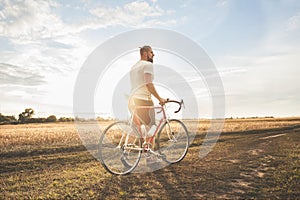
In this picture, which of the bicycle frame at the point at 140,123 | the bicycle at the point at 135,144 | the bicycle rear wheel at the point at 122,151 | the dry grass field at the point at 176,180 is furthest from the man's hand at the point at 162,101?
the dry grass field at the point at 176,180

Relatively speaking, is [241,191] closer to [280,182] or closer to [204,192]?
[204,192]

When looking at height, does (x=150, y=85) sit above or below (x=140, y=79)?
below

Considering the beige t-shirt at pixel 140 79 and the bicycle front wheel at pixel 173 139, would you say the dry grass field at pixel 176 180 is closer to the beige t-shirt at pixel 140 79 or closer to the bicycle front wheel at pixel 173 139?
the bicycle front wheel at pixel 173 139

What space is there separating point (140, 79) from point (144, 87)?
246mm

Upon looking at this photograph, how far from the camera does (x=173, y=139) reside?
8570mm

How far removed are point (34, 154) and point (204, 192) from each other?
10.3 meters

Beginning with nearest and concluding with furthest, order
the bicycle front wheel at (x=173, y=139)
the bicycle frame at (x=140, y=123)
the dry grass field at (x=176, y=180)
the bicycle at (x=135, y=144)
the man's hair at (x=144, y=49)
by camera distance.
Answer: the dry grass field at (x=176, y=180), the bicycle at (x=135, y=144), the bicycle frame at (x=140, y=123), the man's hair at (x=144, y=49), the bicycle front wheel at (x=173, y=139)

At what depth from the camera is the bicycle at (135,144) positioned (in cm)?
720

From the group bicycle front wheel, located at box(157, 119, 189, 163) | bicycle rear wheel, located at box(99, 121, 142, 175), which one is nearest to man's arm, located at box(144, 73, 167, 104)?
bicycle rear wheel, located at box(99, 121, 142, 175)

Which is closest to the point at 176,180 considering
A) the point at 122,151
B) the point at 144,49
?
the point at 122,151

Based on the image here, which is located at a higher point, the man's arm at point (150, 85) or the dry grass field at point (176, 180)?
the man's arm at point (150, 85)

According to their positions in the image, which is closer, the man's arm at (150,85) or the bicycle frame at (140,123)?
the man's arm at (150,85)

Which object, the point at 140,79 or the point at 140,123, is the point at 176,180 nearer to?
the point at 140,123

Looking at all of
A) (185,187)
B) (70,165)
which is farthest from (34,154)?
(185,187)
